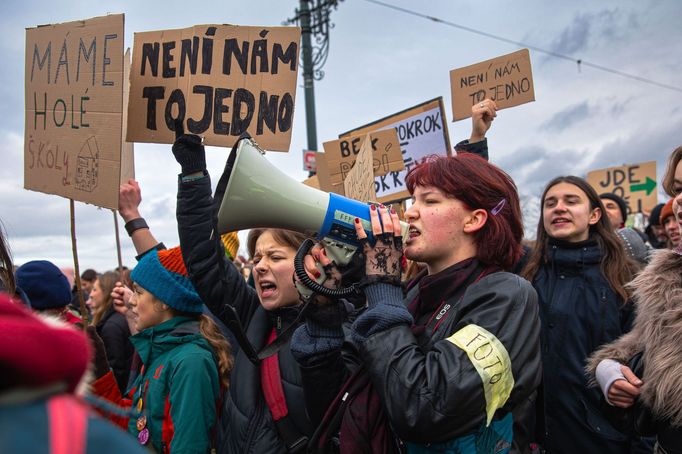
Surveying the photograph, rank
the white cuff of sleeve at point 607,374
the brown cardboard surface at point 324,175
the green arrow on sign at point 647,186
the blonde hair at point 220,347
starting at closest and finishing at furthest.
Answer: the white cuff of sleeve at point 607,374 → the blonde hair at point 220,347 → the brown cardboard surface at point 324,175 → the green arrow on sign at point 647,186

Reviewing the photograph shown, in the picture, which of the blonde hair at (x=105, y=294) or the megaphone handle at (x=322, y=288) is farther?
the blonde hair at (x=105, y=294)

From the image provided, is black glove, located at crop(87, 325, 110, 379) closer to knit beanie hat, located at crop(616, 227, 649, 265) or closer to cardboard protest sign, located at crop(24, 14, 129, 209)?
cardboard protest sign, located at crop(24, 14, 129, 209)

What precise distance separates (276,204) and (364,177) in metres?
1.30

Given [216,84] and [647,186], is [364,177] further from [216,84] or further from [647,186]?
[647,186]

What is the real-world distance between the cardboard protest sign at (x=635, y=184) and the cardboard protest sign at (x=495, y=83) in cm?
468

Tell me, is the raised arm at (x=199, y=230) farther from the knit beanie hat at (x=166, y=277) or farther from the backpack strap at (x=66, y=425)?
the backpack strap at (x=66, y=425)

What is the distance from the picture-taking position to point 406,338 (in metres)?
1.49

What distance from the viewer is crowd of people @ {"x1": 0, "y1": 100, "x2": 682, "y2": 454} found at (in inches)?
56.7

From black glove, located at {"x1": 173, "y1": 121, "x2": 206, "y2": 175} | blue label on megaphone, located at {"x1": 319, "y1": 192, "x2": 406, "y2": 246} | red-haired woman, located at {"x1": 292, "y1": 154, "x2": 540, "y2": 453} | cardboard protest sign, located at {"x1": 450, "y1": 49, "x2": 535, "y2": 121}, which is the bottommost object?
red-haired woman, located at {"x1": 292, "y1": 154, "x2": 540, "y2": 453}

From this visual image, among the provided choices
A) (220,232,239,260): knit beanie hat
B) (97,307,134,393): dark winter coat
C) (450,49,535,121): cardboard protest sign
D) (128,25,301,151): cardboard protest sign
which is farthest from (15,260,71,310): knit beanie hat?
(450,49,535,121): cardboard protest sign

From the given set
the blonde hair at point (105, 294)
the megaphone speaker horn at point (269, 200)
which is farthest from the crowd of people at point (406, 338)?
the blonde hair at point (105, 294)

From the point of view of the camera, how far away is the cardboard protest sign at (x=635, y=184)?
7.37 m

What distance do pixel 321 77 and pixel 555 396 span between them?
7031mm

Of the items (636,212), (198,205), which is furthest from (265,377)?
(636,212)
